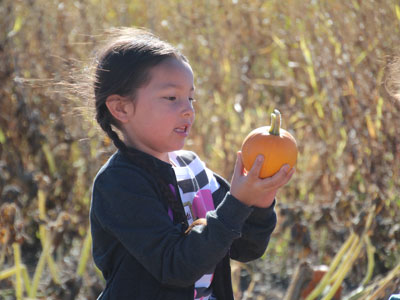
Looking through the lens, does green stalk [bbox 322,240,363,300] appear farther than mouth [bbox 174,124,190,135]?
Yes

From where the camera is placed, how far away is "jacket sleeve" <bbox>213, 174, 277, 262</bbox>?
5.72ft

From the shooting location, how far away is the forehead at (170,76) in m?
1.75

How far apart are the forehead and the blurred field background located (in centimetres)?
99

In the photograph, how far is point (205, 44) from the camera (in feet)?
14.9

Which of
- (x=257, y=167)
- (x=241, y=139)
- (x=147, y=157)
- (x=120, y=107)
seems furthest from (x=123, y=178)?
(x=241, y=139)

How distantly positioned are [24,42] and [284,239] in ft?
5.68

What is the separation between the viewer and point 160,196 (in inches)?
67.4

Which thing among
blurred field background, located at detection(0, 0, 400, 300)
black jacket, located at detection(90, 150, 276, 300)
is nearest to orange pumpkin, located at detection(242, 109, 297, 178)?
black jacket, located at detection(90, 150, 276, 300)

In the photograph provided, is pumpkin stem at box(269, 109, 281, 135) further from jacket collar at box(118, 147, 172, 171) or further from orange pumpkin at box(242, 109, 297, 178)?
jacket collar at box(118, 147, 172, 171)

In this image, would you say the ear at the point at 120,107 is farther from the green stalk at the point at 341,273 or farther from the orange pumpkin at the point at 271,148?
the green stalk at the point at 341,273

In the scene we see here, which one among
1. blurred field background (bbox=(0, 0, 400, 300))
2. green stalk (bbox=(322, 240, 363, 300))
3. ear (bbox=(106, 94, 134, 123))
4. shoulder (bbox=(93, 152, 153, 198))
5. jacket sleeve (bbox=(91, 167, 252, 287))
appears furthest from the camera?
blurred field background (bbox=(0, 0, 400, 300))

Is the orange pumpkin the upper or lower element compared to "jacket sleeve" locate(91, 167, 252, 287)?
upper

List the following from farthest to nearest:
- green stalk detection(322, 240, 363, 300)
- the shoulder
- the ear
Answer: green stalk detection(322, 240, 363, 300), the ear, the shoulder

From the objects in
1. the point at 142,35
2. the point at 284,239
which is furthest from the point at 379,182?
the point at 142,35
